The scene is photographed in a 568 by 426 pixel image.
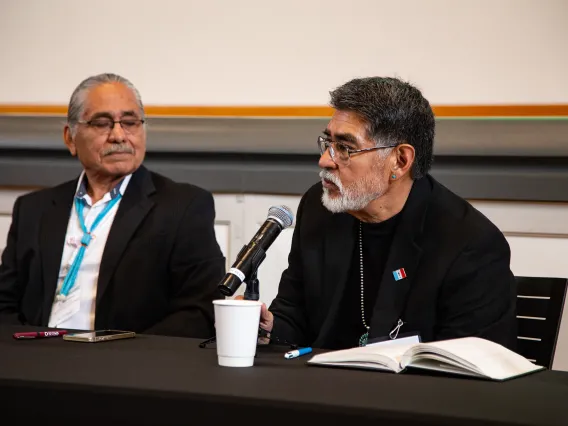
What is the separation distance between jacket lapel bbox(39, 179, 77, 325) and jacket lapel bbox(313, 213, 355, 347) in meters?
0.99

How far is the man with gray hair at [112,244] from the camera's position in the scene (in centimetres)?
266

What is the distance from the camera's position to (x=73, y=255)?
9.04 feet

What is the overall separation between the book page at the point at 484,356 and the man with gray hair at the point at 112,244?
118cm

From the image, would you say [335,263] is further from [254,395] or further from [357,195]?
[254,395]

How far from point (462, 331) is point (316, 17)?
185cm

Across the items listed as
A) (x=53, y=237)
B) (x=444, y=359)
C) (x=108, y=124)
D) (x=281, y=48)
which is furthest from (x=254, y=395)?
(x=281, y=48)

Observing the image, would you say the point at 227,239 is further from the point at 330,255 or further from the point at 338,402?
the point at 338,402

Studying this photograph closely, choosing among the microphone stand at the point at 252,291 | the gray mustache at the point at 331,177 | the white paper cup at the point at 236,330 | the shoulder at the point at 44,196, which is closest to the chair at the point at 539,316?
the gray mustache at the point at 331,177

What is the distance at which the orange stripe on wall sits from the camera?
10.1 feet

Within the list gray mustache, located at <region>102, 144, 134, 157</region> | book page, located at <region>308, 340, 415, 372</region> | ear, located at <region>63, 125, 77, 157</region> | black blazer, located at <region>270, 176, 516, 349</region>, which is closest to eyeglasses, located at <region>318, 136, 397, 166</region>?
black blazer, located at <region>270, 176, 516, 349</region>

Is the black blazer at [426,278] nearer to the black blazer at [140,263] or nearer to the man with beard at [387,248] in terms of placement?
the man with beard at [387,248]

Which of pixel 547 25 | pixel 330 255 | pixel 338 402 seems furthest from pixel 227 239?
pixel 338 402

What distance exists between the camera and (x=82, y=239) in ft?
9.03

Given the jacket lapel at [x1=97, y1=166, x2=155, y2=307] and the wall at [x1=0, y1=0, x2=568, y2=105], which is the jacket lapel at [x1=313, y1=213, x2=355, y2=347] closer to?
the jacket lapel at [x1=97, y1=166, x2=155, y2=307]
